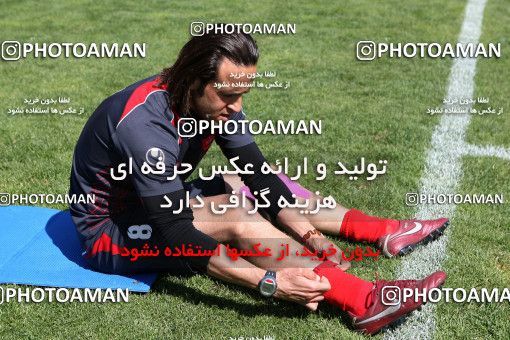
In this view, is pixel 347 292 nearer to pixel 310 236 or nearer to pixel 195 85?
pixel 310 236

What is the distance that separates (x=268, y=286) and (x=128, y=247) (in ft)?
3.07

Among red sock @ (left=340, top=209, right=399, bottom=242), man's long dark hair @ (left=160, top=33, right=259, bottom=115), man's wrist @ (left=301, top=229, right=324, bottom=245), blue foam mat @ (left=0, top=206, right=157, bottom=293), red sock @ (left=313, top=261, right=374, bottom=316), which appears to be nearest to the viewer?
man's long dark hair @ (left=160, top=33, right=259, bottom=115)

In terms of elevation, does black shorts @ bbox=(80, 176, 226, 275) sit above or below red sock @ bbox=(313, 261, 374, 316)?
above

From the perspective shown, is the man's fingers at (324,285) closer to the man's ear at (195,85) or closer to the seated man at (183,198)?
the seated man at (183,198)

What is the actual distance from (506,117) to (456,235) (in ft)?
9.09

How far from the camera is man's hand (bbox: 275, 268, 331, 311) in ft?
11.0

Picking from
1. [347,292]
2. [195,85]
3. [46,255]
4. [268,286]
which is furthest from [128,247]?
[347,292]

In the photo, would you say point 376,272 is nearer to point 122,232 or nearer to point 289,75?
point 122,232

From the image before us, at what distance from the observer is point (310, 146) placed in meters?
6.04

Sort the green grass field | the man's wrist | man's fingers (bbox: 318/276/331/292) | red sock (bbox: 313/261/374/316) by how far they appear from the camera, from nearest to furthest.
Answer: man's fingers (bbox: 318/276/331/292)
red sock (bbox: 313/261/374/316)
the green grass field
the man's wrist

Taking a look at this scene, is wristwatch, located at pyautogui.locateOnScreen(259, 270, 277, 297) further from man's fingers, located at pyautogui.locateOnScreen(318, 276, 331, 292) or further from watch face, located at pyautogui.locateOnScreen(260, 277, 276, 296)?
man's fingers, located at pyautogui.locateOnScreen(318, 276, 331, 292)

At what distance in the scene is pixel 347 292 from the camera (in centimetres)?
355

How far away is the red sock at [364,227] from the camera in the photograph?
432cm

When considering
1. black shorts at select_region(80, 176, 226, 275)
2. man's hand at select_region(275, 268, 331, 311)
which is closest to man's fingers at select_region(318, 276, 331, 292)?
man's hand at select_region(275, 268, 331, 311)
